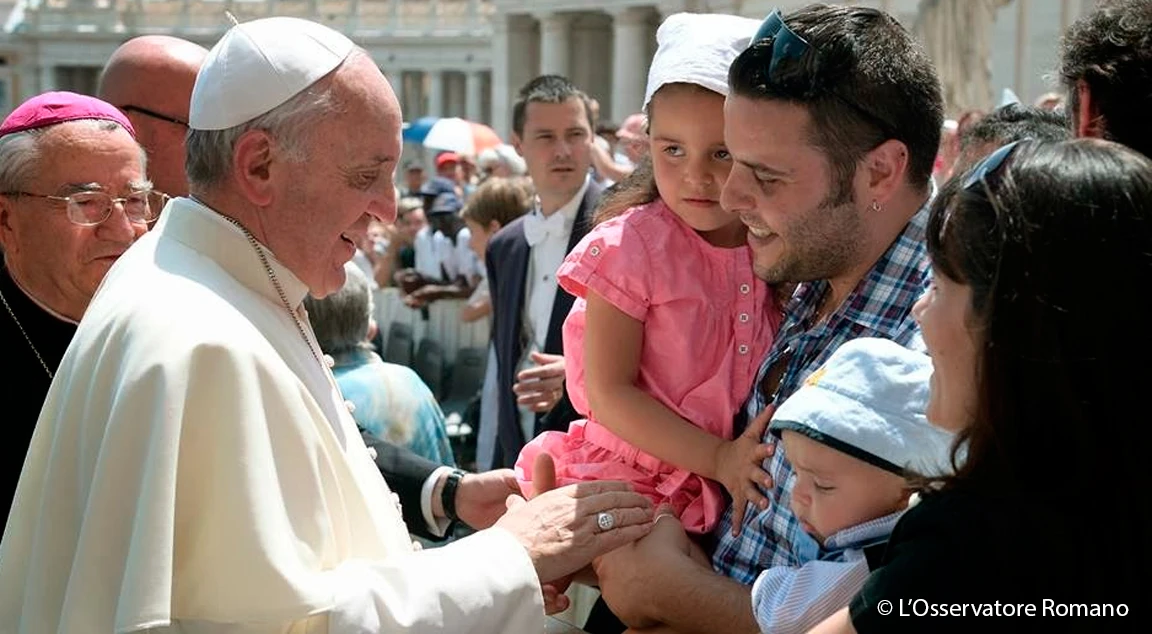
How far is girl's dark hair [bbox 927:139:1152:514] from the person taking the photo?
5.64ft

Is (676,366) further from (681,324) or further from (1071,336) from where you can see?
(1071,336)

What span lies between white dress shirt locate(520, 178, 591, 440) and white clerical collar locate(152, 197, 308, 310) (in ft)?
11.3

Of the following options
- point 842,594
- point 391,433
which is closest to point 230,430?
point 842,594

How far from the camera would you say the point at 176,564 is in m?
2.29

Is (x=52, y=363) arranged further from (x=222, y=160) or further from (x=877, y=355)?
(x=877, y=355)

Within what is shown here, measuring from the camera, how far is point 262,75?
8.50ft

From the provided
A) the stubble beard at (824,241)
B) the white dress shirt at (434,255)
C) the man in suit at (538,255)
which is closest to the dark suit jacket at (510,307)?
the man in suit at (538,255)

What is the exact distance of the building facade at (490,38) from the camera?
1442 cm

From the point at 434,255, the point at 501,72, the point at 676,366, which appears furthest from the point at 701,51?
the point at 501,72

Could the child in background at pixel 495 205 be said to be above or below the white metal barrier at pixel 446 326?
above

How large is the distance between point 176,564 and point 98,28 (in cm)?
5235

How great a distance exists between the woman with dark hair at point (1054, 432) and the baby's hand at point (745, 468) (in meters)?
0.80

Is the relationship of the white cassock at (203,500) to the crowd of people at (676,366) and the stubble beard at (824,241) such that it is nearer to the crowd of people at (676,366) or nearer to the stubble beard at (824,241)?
the crowd of people at (676,366)

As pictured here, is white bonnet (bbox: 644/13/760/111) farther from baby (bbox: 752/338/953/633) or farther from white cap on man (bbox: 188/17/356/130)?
baby (bbox: 752/338/953/633)
